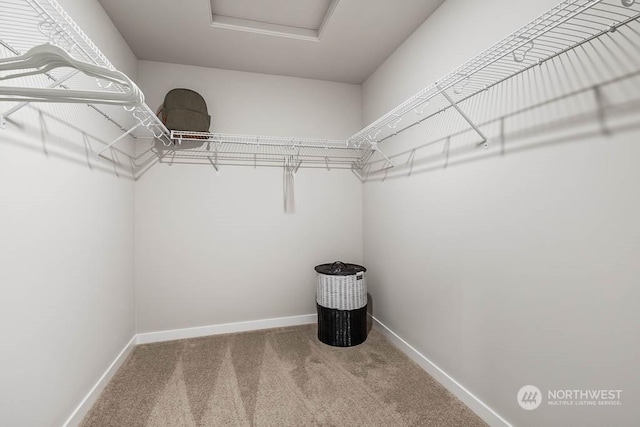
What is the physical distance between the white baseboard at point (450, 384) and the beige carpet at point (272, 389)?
4cm

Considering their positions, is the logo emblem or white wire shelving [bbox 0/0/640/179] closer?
white wire shelving [bbox 0/0/640/179]

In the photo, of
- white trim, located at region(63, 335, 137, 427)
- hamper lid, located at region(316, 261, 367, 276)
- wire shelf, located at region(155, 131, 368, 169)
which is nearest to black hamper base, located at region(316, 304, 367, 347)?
hamper lid, located at region(316, 261, 367, 276)

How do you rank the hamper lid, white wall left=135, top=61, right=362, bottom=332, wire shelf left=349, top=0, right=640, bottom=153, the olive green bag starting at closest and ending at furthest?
1. wire shelf left=349, top=0, right=640, bottom=153
2. the olive green bag
3. the hamper lid
4. white wall left=135, top=61, right=362, bottom=332

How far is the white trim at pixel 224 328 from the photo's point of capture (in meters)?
2.53

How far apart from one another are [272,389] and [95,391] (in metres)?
1.03

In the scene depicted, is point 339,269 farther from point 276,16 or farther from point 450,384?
point 276,16

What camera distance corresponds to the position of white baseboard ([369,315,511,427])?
60.7 inches

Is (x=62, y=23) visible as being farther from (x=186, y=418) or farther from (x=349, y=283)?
(x=349, y=283)

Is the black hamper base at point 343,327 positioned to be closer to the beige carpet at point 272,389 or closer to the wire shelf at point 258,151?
the beige carpet at point 272,389

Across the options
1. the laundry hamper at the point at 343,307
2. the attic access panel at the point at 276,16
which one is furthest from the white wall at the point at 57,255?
the laundry hamper at the point at 343,307

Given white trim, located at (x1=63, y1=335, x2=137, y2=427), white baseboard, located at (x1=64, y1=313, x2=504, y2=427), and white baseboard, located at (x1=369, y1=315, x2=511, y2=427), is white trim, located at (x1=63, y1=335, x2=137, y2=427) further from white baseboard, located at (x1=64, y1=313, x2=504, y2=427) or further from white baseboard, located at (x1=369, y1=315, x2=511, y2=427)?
white baseboard, located at (x1=369, y1=315, x2=511, y2=427)

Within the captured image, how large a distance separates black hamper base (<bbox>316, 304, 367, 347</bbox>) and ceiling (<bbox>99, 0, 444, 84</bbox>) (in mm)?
2090

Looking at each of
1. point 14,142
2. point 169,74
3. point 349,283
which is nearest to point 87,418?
point 14,142

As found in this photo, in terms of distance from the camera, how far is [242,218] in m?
2.74
